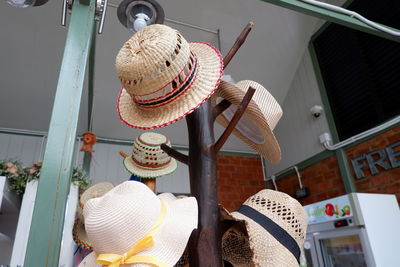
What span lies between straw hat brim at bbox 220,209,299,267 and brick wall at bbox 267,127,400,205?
2.41 m

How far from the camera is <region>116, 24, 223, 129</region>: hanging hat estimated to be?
594mm

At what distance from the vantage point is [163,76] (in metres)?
0.60

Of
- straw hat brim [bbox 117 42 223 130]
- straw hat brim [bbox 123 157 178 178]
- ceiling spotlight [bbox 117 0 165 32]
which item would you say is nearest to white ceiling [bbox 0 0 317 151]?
ceiling spotlight [bbox 117 0 165 32]

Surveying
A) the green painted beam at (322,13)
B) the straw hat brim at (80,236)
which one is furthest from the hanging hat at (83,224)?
the green painted beam at (322,13)

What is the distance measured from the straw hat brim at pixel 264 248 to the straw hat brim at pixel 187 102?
23cm

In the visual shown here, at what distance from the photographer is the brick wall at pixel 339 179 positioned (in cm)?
259

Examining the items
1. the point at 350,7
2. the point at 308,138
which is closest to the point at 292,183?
the point at 308,138

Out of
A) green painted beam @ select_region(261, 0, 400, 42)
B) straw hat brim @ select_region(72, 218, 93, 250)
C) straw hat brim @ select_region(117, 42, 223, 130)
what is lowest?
straw hat brim @ select_region(72, 218, 93, 250)

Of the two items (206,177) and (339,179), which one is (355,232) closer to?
(339,179)

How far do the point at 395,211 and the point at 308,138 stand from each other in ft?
4.36

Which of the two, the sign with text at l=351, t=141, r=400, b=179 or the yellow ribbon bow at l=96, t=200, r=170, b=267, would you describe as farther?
the sign with text at l=351, t=141, r=400, b=179

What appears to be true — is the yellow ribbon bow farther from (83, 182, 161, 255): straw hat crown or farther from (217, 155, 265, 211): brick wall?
(217, 155, 265, 211): brick wall

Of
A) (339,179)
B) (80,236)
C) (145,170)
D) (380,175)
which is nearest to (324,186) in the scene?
(339,179)

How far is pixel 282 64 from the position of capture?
389 centimetres
